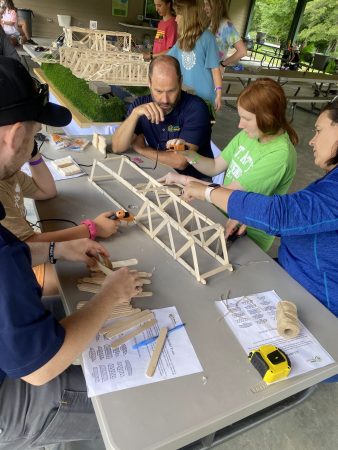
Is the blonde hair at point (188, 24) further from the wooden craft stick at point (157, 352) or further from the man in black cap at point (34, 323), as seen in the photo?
the wooden craft stick at point (157, 352)

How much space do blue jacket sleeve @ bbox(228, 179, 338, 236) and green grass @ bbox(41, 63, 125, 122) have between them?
1794 millimetres

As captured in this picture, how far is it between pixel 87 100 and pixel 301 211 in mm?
2165

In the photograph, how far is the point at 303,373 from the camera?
116cm

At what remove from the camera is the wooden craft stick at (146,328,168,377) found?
107 cm

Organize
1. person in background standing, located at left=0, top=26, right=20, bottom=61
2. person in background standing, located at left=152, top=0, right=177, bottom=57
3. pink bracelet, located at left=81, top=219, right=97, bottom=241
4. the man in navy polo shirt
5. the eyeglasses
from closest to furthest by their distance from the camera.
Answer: the eyeglasses
pink bracelet, located at left=81, top=219, right=97, bottom=241
the man in navy polo shirt
person in background standing, located at left=152, top=0, right=177, bottom=57
person in background standing, located at left=0, top=26, right=20, bottom=61

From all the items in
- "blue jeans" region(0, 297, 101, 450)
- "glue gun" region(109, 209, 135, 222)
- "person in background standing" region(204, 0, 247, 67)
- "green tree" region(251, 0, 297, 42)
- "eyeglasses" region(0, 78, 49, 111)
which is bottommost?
"blue jeans" region(0, 297, 101, 450)

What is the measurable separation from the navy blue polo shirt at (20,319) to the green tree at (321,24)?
52.6ft

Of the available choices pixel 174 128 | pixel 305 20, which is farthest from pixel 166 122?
pixel 305 20

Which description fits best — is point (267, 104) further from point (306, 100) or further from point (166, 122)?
point (306, 100)

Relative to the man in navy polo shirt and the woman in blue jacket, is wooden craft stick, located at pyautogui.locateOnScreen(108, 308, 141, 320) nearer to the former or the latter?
the woman in blue jacket

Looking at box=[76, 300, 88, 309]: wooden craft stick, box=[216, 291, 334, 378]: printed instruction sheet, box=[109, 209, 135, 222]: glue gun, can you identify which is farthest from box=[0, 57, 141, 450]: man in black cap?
box=[216, 291, 334, 378]: printed instruction sheet

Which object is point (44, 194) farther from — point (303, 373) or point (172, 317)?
point (303, 373)

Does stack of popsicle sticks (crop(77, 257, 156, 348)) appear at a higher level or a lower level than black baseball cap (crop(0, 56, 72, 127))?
lower

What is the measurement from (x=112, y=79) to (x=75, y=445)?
300 cm
